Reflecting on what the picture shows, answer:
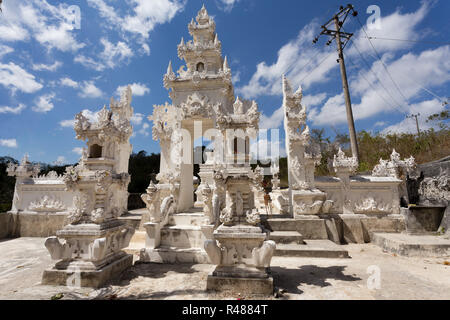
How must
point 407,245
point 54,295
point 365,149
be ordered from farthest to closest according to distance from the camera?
point 365,149, point 407,245, point 54,295

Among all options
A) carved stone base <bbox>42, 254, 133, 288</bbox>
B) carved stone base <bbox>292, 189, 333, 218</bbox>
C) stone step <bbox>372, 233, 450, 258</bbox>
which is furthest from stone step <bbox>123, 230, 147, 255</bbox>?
stone step <bbox>372, 233, 450, 258</bbox>

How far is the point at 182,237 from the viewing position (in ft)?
20.8

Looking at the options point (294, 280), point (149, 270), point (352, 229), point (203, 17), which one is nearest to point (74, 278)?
point (149, 270)

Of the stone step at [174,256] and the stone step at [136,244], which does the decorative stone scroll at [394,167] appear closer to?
the stone step at [174,256]

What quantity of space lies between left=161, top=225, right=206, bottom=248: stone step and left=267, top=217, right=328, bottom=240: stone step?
2.66 meters

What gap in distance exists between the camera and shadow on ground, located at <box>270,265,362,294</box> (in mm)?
4223

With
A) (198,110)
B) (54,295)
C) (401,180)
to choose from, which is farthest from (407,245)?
(54,295)

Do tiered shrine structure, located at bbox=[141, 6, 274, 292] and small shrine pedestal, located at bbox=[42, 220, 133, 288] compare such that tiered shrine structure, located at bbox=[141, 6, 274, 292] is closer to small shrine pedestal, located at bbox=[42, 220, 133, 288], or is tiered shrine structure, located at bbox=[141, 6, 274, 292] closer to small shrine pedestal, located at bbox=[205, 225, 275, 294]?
small shrine pedestal, located at bbox=[205, 225, 275, 294]

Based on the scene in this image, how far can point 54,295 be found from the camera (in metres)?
3.78

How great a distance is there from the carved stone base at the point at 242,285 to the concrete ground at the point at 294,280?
0.12m

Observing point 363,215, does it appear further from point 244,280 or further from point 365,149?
point 365,149

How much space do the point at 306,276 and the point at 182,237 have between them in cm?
351

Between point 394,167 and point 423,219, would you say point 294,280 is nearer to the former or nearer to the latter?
point 423,219
